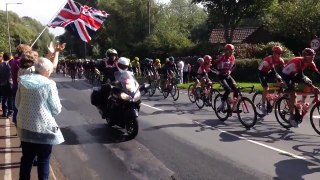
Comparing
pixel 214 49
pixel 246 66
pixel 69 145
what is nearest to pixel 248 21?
pixel 214 49

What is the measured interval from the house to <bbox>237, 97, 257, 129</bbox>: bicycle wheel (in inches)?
1272

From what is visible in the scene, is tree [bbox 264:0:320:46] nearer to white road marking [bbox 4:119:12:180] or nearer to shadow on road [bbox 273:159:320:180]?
white road marking [bbox 4:119:12:180]

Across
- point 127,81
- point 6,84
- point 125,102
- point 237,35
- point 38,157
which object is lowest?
point 38,157

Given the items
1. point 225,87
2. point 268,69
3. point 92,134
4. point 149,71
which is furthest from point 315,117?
Answer: point 149,71

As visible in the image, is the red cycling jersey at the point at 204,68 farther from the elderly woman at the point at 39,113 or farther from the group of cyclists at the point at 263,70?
the elderly woman at the point at 39,113

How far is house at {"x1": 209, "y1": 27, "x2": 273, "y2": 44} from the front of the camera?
4416cm

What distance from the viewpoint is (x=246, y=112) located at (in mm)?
11141

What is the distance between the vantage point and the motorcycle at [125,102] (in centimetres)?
980

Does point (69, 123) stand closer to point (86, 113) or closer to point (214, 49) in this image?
point (86, 113)

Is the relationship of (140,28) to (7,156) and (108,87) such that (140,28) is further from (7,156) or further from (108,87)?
(7,156)

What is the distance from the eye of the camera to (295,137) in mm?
9781

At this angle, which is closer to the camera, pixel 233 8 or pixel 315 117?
pixel 315 117

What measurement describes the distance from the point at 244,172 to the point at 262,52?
26616mm

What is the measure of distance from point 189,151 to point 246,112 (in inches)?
117
